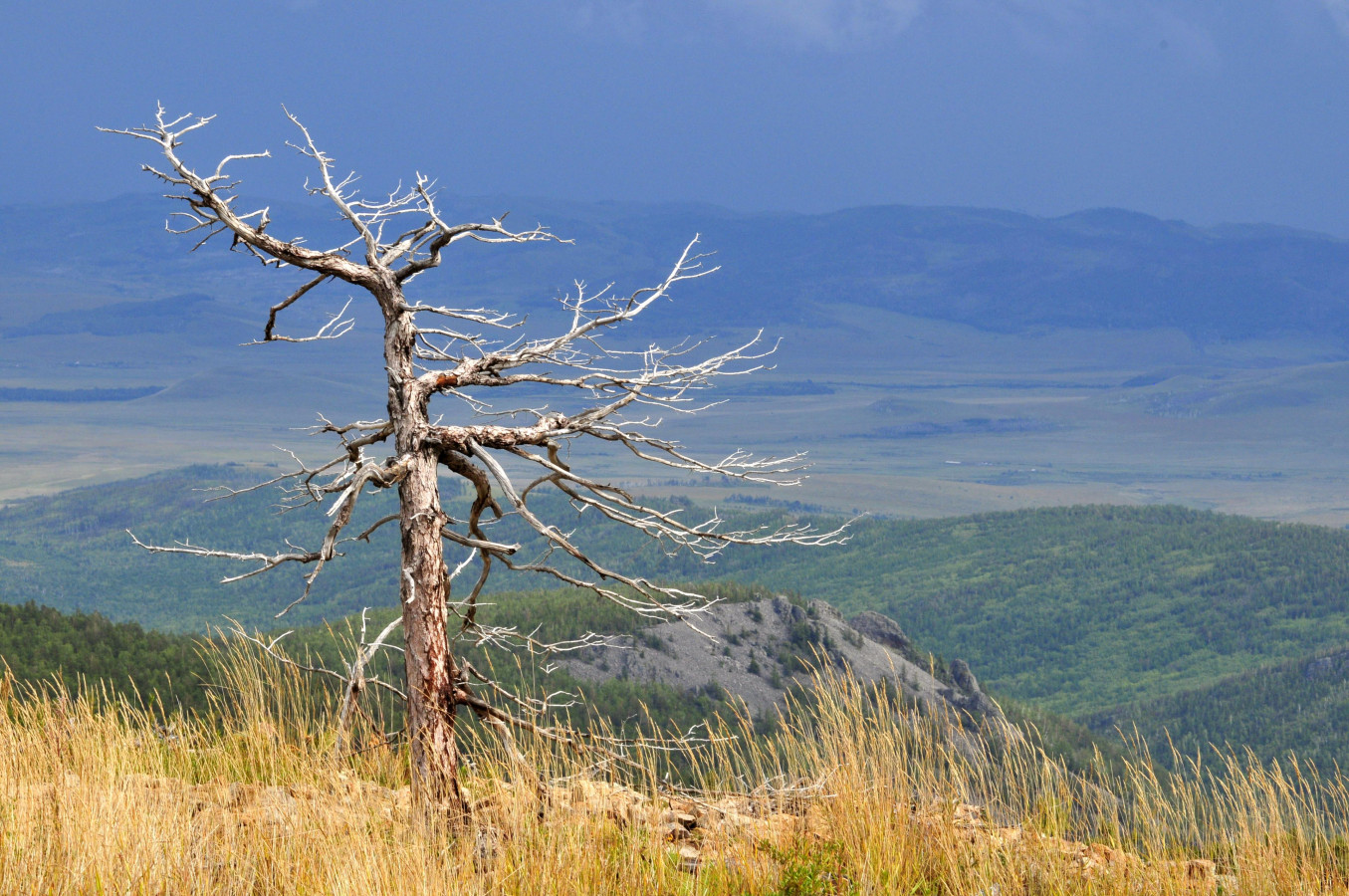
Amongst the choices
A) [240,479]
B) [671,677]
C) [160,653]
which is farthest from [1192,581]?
[240,479]

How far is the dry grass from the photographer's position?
624 centimetres

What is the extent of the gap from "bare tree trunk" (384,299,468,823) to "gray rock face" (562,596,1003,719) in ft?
99.8

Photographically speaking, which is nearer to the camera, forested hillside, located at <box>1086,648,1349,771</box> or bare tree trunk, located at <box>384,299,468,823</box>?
bare tree trunk, located at <box>384,299,468,823</box>

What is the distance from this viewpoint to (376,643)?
7.27m

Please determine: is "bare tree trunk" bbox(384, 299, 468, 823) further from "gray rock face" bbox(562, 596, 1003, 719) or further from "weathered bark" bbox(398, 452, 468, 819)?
"gray rock face" bbox(562, 596, 1003, 719)

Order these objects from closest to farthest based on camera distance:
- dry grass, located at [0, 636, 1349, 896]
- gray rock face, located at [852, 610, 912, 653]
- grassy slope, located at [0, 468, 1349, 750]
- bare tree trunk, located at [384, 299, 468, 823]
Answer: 1. dry grass, located at [0, 636, 1349, 896]
2. bare tree trunk, located at [384, 299, 468, 823]
3. gray rock face, located at [852, 610, 912, 653]
4. grassy slope, located at [0, 468, 1349, 750]

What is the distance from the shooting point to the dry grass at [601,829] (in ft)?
20.5

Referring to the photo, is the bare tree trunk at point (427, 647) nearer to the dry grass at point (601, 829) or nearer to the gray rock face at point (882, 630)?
the dry grass at point (601, 829)

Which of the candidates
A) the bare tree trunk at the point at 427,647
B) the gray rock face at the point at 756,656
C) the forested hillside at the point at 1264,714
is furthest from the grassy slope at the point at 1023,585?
the bare tree trunk at the point at 427,647

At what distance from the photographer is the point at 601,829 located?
6.85 metres

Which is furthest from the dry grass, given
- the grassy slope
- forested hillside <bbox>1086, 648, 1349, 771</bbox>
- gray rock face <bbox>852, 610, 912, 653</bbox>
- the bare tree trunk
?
the grassy slope

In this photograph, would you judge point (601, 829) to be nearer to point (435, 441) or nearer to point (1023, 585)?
point (435, 441)

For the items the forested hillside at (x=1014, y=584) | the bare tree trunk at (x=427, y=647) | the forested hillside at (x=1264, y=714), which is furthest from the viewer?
the forested hillside at (x=1014, y=584)

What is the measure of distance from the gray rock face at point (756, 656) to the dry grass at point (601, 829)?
29199mm
